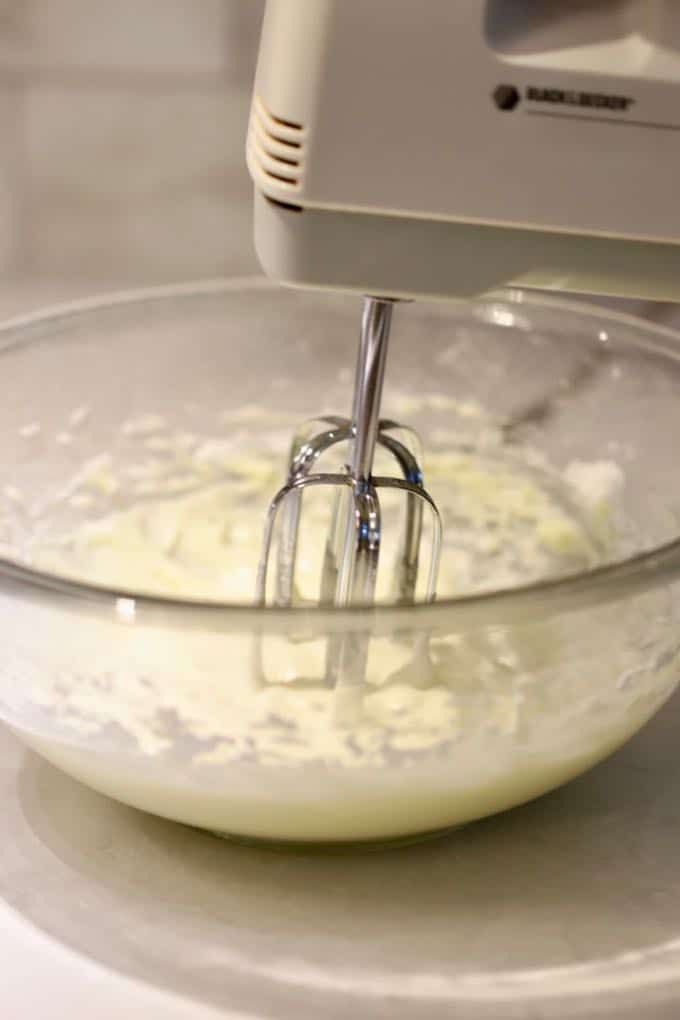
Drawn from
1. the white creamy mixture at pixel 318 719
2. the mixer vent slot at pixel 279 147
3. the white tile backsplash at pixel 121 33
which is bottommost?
the white creamy mixture at pixel 318 719

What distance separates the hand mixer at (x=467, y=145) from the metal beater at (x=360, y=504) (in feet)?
0.20

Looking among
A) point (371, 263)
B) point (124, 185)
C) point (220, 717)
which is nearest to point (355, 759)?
point (220, 717)

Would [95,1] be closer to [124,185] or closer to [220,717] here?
[124,185]

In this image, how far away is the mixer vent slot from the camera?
1.50 feet

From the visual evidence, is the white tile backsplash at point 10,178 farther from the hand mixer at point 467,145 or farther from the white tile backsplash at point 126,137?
the hand mixer at point 467,145

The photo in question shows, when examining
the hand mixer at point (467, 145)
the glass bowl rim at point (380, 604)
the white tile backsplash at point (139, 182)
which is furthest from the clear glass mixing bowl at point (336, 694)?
the white tile backsplash at point (139, 182)

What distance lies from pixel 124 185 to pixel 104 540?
435 millimetres

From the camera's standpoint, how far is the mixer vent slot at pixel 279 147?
456mm

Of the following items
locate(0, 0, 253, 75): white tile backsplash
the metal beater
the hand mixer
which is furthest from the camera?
locate(0, 0, 253, 75): white tile backsplash

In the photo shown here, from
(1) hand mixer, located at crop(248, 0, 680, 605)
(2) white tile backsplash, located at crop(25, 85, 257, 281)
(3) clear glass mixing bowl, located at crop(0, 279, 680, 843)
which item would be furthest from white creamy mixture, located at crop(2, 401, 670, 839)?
(2) white tile backsplash, located at crop(25, 85, 257, 281)

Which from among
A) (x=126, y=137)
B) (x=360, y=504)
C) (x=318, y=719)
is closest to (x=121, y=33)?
(x=126, y=137)

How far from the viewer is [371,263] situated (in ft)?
1.57

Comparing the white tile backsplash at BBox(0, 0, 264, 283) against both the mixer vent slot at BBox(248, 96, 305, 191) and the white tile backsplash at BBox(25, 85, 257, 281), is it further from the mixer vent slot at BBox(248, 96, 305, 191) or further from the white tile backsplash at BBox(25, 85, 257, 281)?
the mixer vent slot at BBox(248, 96, 305, 191)

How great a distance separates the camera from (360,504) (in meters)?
0.58
